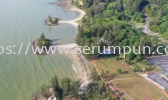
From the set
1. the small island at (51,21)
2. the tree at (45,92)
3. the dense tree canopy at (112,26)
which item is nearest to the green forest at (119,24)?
the dense tree canopy at (112,26)

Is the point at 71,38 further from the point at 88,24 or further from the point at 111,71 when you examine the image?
the point at 111,71

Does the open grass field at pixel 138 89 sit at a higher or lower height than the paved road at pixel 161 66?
lower

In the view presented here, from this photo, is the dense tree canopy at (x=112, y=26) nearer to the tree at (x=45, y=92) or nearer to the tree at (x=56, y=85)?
the tree at (x=56, y=85)

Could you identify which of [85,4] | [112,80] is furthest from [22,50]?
[85,4]

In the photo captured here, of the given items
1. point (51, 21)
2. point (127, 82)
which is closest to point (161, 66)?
point (127, 82)

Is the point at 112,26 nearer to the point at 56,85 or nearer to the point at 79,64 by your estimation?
the point at 79,64
